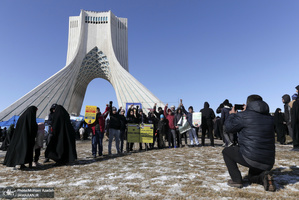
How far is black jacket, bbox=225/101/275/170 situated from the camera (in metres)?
2.34

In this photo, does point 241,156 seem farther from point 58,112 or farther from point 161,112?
point 161,112

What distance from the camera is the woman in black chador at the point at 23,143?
4109mm

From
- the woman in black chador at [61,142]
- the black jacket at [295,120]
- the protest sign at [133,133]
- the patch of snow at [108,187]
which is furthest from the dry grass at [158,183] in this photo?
the protest sign at [133,133]

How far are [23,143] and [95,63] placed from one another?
102 ft

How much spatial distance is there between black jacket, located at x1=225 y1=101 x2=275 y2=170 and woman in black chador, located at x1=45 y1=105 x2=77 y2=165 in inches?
159

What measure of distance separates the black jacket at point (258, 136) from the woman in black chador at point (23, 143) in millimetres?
4606

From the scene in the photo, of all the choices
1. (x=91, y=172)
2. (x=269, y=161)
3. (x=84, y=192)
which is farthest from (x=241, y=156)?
(x=91, y=172)

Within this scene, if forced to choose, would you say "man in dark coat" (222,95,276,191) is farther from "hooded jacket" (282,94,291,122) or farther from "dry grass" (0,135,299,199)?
"hooded jacket" (282,94,291,122)

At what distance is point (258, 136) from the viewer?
2348mm

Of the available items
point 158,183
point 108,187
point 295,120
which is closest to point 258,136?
point 158,183

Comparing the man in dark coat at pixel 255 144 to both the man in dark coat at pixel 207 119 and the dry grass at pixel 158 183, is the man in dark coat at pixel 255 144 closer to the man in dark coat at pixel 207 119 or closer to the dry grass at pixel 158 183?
the dry grass at pixel 158 183

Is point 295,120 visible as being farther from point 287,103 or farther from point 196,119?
point 196,119

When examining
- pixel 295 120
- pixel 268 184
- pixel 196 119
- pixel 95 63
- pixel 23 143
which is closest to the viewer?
A: pixel 268 184

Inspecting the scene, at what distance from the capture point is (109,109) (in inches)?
251
